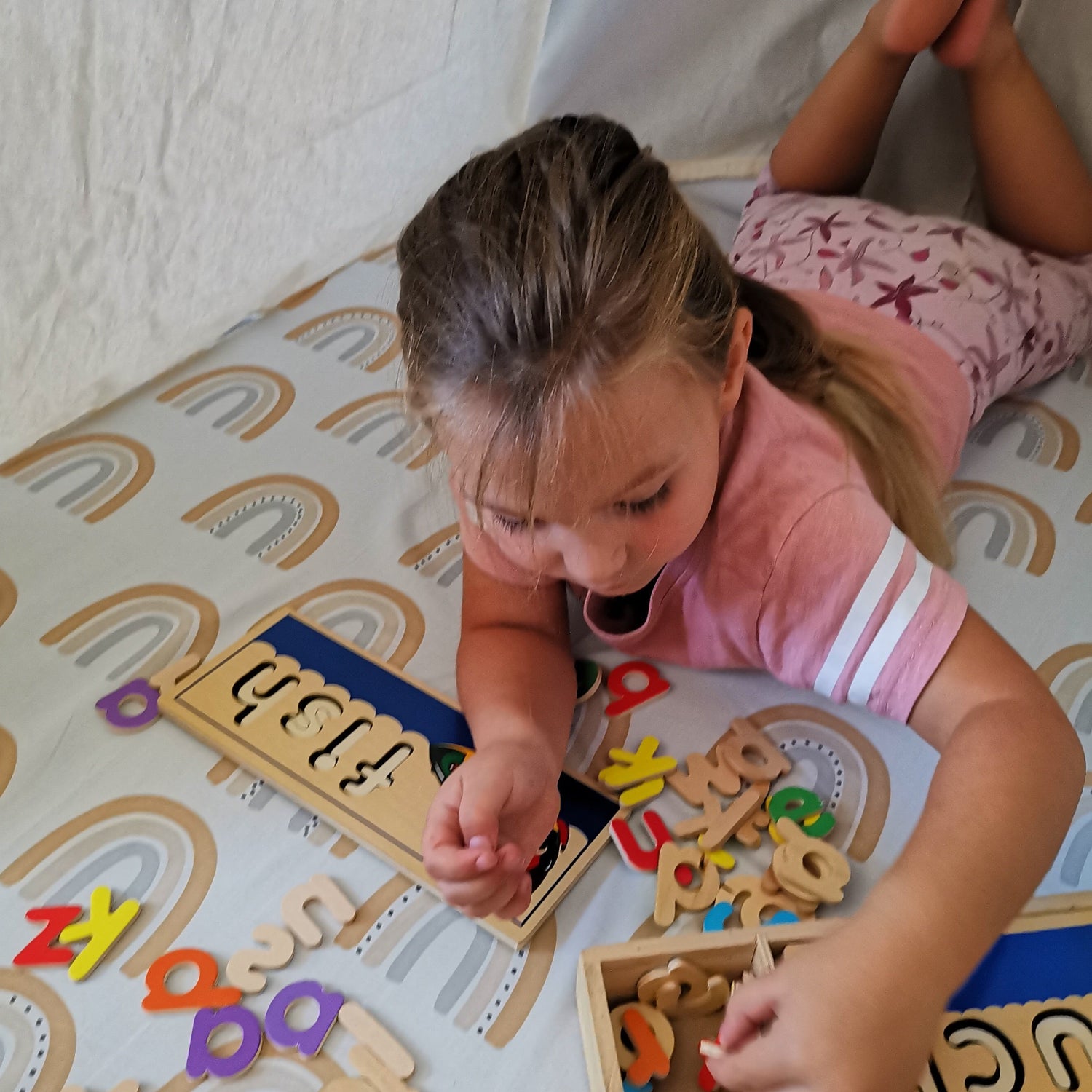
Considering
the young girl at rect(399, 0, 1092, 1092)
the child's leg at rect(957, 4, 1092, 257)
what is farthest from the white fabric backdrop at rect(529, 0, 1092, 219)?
the young girl at rect(399, 0, 1092, 1092)

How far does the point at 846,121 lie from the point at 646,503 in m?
0.59

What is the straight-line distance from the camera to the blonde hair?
1.34 feet

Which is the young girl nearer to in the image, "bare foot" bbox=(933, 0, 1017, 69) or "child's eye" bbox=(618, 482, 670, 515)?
"child's eye" bbox=(618, 482, 670, 515)

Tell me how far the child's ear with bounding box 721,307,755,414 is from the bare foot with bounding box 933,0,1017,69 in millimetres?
453

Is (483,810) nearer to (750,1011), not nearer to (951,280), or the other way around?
(750,1011)

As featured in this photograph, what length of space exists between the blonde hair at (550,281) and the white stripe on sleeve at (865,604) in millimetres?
130

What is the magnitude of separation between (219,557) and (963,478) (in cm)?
54

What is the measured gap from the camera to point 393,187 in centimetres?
100

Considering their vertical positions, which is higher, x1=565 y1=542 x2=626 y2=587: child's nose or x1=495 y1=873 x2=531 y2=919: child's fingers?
x1=565 y1=542 x2=626 y2=587: child's nose

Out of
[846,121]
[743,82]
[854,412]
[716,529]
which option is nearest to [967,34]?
[846,121]

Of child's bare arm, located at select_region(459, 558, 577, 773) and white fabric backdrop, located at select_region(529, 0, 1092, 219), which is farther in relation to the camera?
white fabric backdrop, located at select_region(529, 0, 1092, 219)

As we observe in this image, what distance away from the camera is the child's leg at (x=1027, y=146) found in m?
0.83

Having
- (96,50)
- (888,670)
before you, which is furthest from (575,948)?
(96,50)

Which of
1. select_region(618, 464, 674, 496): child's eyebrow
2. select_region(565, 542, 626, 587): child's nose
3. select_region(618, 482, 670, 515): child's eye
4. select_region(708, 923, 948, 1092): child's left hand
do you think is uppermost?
select_region(618, 464, 674, 496): child's eyebrow
